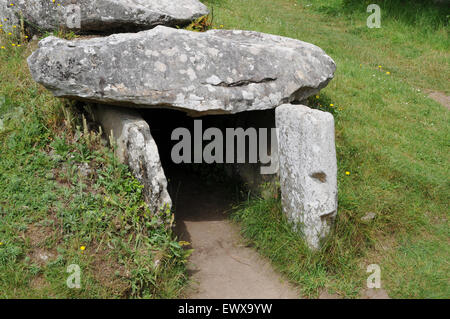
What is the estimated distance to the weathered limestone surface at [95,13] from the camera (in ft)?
23.3

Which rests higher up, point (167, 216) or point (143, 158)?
point (143, 158)

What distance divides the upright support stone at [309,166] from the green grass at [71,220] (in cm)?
142

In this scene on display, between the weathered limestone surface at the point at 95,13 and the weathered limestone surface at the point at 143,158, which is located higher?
the weathered limestone surface at the point at 95,13

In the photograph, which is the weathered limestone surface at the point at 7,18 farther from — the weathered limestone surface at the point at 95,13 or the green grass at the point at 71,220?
the green grass at the point at 71,220

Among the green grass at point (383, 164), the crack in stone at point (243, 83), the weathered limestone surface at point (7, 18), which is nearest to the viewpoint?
the green grass at point (383, 164)

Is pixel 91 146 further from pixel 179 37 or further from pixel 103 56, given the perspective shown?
pixel 179 37

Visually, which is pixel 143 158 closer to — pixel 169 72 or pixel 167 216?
pixel 167 216

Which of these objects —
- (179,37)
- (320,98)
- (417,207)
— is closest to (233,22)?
(320,98)

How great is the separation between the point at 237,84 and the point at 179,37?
3.04 feet

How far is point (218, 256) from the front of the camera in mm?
5680

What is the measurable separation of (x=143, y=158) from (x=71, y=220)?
103 cm

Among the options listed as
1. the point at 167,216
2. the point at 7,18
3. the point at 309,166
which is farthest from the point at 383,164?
the point at 7,18

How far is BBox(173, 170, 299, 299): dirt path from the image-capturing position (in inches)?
201

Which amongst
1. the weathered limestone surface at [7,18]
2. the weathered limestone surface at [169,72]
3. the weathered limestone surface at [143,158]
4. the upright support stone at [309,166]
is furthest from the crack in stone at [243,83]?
the weathered limestone surface at [7,18]
